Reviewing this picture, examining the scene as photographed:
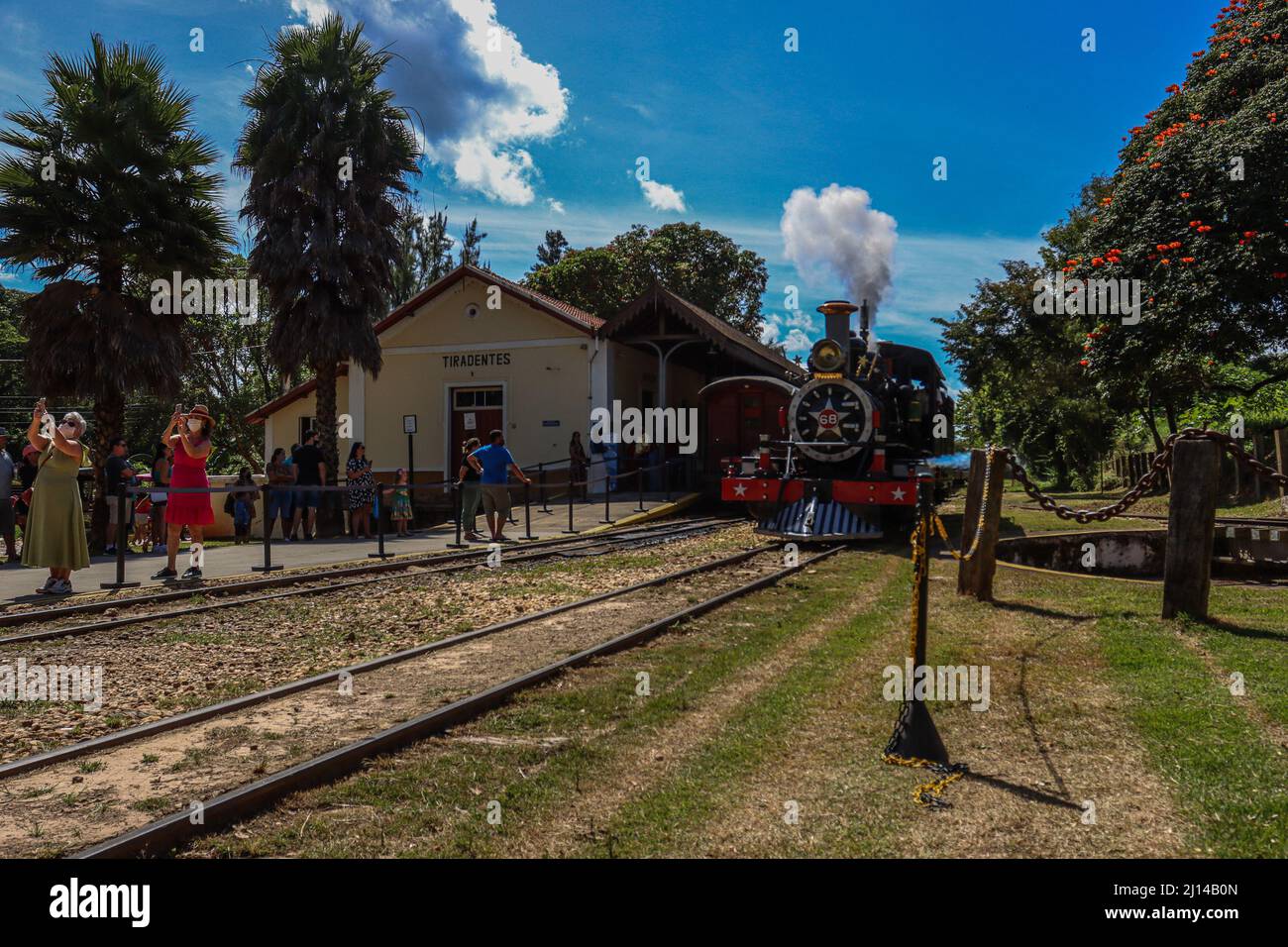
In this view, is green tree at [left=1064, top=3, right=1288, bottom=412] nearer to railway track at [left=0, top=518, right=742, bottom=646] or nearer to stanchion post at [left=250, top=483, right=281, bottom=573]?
railway track at [left=0, top=518, right=742, bottom=646]

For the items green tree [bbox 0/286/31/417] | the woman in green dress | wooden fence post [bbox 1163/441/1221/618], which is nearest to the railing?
the woman in green dress

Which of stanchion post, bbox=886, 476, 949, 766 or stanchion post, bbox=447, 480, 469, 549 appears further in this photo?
stanchion post, bbox=447, 480, 469, 549

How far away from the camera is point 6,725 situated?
4.95 m

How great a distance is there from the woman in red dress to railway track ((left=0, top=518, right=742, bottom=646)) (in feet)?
3.22

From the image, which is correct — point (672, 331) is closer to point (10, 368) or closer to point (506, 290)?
point (506, 290)

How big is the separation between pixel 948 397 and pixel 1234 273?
263 inches

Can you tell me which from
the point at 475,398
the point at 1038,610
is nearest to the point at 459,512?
the point at 1038,610

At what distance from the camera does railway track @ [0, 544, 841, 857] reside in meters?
3.59

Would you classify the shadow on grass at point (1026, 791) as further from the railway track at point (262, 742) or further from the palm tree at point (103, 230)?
the palm tree at point (103, 230)

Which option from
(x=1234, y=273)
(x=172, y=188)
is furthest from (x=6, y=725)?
(x=1234, y=273)

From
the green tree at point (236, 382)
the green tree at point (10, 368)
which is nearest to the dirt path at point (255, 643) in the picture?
the green tree at point (236, 382)

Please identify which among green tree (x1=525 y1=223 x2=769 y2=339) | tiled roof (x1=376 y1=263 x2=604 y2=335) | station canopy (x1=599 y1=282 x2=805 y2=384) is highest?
green tree (x1=525 y1=223 x2=769 y2=339)

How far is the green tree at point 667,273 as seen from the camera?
4419 cm

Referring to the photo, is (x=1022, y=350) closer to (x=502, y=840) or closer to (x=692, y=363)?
(x=692, y=363)
